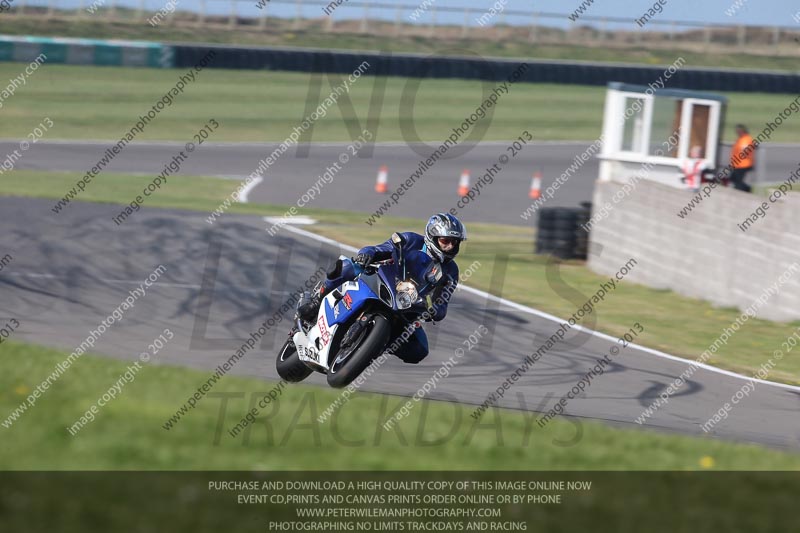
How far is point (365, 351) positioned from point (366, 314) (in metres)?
0.40

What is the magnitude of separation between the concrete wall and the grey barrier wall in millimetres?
23410

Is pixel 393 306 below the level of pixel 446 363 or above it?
above

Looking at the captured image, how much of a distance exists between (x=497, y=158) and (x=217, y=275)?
20.3m

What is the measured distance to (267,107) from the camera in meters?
41.6

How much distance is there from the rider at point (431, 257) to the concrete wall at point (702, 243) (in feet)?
24.4

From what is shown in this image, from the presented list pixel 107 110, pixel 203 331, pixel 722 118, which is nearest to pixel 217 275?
pixel 203 331

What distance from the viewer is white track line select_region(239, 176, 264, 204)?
84.6 ft

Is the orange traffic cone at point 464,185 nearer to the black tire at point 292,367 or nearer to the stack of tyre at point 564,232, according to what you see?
the stack of tyre at point 564,232

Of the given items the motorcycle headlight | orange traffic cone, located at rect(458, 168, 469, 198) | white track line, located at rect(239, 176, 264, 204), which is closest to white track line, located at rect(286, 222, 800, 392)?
the motorcycle headlight

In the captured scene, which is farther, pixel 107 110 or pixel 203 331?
pixel 107 110

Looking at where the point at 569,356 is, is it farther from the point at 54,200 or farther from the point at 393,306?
the point at 54,200

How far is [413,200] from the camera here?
27.5 metres

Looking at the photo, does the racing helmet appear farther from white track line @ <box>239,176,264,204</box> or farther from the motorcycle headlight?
white track line @ <box>239,176,264,204</box>

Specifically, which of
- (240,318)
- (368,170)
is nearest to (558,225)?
(240,318)
